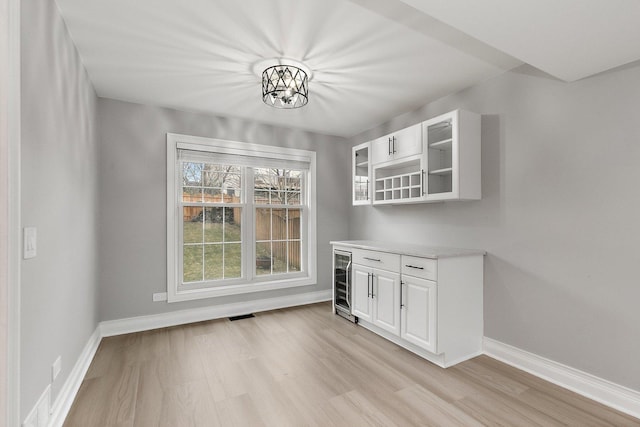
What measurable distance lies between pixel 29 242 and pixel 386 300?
2.66 metres

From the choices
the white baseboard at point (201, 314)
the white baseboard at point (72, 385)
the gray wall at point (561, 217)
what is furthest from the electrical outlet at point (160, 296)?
the gray wall at point (561, 217)

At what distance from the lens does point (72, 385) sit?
209cm

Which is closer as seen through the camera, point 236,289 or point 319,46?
point 319,46

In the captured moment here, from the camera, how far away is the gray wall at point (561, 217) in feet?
6.45

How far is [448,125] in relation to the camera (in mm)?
2770

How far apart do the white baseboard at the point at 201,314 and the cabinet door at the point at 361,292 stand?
1.03 meters

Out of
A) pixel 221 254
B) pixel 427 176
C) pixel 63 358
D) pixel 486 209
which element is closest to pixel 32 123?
pixel 63 358

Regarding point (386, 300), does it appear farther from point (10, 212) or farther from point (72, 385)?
point (10, 212)

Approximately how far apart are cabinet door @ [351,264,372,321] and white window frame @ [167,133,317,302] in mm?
1027

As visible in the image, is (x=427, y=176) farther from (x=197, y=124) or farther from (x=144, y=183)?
(x=144, y=183)

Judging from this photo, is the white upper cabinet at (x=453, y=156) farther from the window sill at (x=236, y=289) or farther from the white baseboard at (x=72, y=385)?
the white baseboard at (x=72, y=385)

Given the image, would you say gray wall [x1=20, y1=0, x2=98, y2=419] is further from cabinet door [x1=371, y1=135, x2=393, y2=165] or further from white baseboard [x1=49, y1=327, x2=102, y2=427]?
cabinet door [x1=371, y1=135, x2=393, y2=165]

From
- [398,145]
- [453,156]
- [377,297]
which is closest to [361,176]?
[398,145]

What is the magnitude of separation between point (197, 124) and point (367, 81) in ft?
6.83
